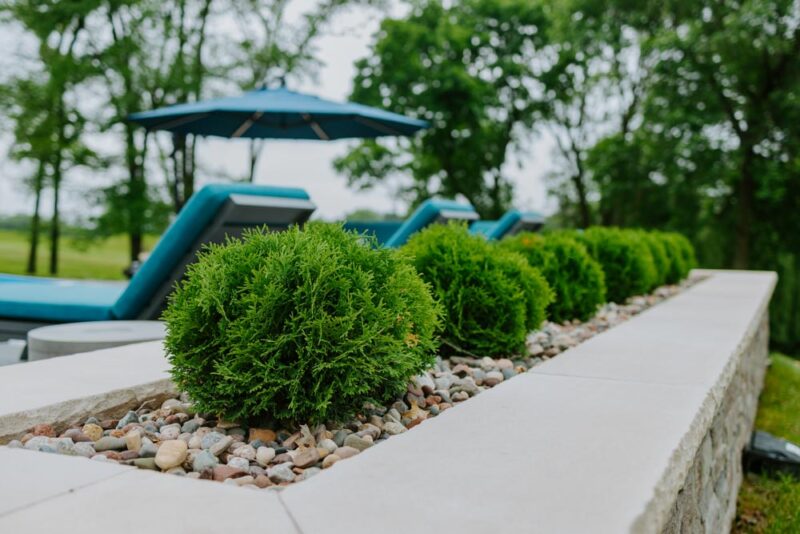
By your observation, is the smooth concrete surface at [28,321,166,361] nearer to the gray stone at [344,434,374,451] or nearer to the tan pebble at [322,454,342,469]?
the gray stone at [344,434,374,451]

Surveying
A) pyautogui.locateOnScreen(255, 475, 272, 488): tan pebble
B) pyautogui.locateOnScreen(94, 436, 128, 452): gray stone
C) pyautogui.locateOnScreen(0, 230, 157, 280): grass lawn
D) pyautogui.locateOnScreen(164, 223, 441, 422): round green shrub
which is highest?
pyautogui.locateOnScreen(164, 223, 441, 422): round green shrub

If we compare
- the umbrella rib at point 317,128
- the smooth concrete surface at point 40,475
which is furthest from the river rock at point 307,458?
the umbrella rib at point 317,128

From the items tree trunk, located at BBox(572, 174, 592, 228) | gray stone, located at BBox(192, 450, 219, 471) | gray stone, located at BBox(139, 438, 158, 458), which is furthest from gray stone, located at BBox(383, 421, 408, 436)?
tree trunk, located at BBox(572, 174, 592, 228)

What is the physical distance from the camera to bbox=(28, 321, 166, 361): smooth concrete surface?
12.2 feet

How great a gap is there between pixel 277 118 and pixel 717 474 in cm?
782

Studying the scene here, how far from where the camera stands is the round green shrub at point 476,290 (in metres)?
3.70

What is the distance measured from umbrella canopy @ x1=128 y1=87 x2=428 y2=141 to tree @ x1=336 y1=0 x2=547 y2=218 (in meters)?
8.47

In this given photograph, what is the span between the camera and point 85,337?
12.6 ft

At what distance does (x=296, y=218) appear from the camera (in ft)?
15.2

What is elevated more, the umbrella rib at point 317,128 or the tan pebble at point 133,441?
the umbrella rib at point 317,128

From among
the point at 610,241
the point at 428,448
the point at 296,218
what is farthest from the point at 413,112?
the point at 428,448

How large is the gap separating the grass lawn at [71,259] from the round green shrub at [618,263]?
1257 centimetres

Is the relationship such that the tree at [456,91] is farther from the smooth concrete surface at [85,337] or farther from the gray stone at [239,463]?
the gray stone at [239,463]

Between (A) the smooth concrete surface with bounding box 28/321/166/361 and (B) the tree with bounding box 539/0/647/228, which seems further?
(B) the tree with bounding box 539/0/647/228
